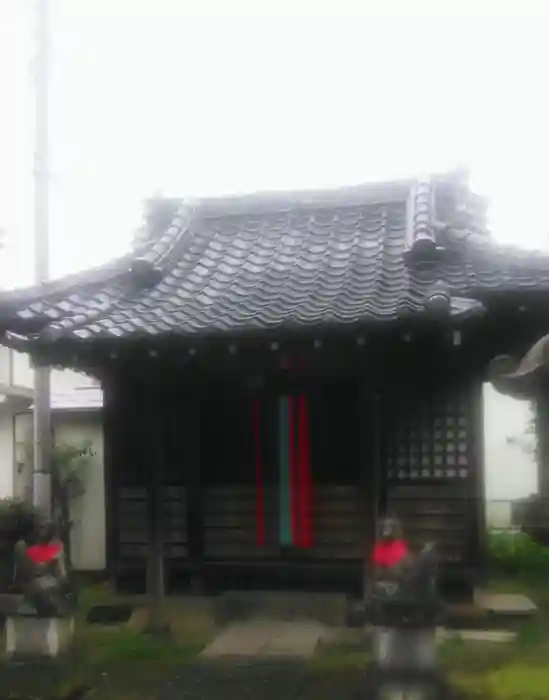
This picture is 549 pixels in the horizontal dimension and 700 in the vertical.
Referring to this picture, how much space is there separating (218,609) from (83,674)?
2501 mm

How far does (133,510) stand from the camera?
35.4ft

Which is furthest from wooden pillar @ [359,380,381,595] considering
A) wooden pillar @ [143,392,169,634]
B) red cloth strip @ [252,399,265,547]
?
wooden pillar @ [143,392,169,634]

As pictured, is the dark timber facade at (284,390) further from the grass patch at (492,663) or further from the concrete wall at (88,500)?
the concrete wall at (88,500)

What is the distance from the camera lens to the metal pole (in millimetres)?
10477

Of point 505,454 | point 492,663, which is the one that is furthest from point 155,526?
point 505,454

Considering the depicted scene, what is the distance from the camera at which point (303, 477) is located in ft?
34.3

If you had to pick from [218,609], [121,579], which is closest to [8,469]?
[121,579]

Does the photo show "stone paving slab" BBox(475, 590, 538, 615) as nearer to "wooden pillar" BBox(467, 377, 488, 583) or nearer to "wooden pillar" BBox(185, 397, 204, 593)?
"wooden pillar" BBox(467, 377, 488, 583)

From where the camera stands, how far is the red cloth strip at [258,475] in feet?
34.7

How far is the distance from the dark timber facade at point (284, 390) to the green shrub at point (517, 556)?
4170 millimetres

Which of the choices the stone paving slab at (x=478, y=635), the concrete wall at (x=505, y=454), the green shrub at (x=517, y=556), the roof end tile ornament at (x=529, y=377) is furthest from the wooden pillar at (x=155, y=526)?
the concrete wall at (x=505, y=454)

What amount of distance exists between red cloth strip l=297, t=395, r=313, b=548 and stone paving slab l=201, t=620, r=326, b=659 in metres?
1.09

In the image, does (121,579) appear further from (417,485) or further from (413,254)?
(413,254)

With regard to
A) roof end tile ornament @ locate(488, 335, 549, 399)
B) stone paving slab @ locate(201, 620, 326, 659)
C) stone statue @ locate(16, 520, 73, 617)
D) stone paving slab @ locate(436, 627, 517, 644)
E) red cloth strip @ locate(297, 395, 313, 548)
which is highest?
roof end tile ornament @ locate(488, 335, 549, 399)
